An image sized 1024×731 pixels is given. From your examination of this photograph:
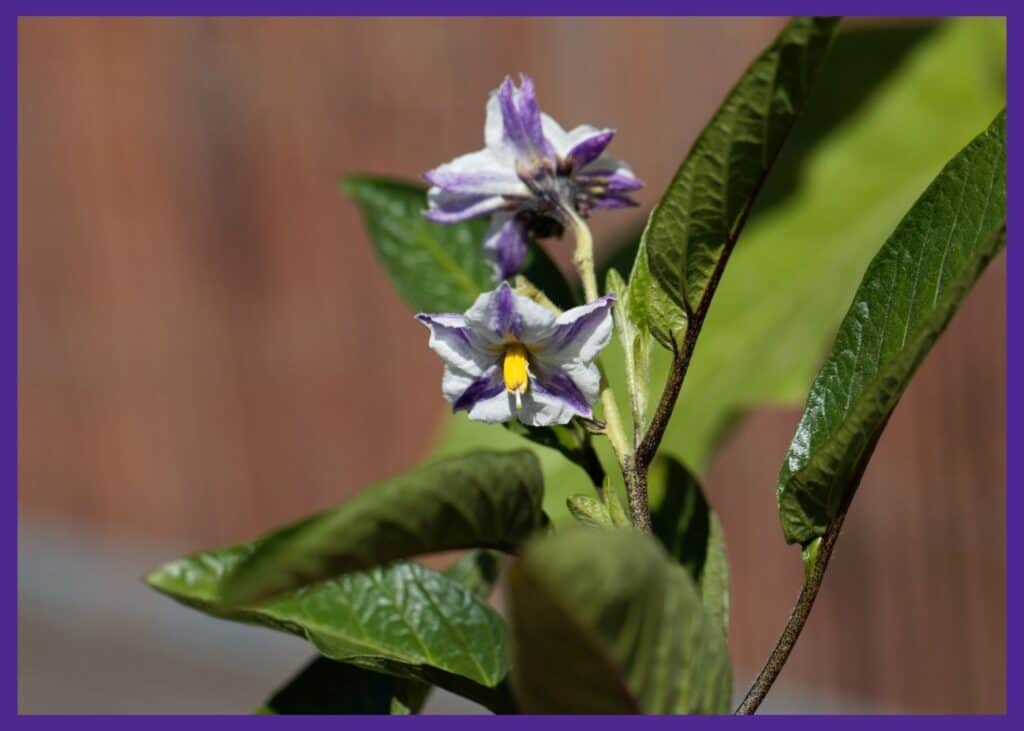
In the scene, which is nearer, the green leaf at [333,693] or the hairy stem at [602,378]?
the hairy stem at [602,378]

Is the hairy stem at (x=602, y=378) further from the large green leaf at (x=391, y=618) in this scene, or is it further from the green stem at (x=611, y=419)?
the large green leaf at (x=391, y=618)

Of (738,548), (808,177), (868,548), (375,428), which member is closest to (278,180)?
(375,428)

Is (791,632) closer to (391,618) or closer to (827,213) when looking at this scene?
(391,618)

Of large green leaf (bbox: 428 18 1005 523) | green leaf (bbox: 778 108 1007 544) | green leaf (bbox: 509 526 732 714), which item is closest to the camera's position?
green leaf (bbox: 509 526 732 714)

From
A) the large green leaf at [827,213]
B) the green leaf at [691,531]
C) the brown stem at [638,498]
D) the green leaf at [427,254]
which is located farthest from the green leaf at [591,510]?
the large green leaf at [827,213]

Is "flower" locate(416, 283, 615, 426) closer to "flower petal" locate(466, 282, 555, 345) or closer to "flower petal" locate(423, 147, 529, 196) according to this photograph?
"flower petal" locate(466, 282, 555, 345)

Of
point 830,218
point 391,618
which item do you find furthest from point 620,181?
point 830,218

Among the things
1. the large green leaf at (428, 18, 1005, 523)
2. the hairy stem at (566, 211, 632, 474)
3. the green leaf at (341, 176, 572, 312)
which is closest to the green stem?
the hairy stem at (566, 211, 632, 474)
